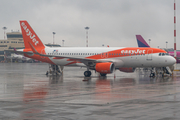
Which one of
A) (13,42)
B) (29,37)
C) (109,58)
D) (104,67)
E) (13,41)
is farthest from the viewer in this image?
(13,41)

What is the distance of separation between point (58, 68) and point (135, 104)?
27774mm

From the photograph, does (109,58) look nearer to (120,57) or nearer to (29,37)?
(120,57)

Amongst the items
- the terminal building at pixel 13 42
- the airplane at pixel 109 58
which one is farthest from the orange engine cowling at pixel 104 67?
the terminal building at pixel 13 42

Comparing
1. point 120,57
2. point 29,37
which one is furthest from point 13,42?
point 120,57

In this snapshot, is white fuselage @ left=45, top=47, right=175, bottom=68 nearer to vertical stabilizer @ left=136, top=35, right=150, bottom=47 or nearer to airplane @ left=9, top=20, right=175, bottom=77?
airplane @ left=9, top=20, right=175, bottom=77

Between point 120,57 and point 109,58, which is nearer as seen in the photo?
point 120,57

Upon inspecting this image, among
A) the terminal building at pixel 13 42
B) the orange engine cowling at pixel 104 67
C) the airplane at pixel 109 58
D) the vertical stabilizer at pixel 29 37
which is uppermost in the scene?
the terminal building at pixel 13 42

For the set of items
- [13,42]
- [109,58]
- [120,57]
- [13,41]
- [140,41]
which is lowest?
[109,58]

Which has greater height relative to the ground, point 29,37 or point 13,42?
point 13,42

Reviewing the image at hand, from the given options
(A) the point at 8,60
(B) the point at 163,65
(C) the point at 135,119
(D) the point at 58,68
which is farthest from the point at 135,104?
(A) the point at 8,60

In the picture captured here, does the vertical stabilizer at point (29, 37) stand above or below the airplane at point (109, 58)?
above

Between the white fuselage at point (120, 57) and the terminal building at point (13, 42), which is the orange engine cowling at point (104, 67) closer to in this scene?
the white fuselage at point (120, 57)

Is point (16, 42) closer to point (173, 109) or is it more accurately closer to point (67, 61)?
point (67, 61)

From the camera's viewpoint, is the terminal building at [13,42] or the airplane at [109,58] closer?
the airplane at [109,58]
